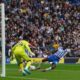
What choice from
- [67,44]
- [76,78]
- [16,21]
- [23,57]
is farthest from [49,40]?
[76,78]

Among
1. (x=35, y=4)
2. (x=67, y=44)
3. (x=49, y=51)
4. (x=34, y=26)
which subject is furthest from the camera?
(x=35, y=4)

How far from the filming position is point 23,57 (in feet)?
76.2

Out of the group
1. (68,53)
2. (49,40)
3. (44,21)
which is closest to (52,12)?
(44,21)

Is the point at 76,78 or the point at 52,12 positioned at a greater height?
the point at 52,12

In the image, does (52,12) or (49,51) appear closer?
(49,51)

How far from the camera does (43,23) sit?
39.4 meters

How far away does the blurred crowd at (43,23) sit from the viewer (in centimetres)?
3688

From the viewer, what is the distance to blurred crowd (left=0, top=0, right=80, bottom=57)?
3688cm

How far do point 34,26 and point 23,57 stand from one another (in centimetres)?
1592

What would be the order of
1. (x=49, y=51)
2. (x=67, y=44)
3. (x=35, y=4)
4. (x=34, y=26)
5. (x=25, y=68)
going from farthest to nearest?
(x=35, y=4) → (x=34, y=26) → (x=67, y=44) → (x=49, y=51) → (x=25, y=68)

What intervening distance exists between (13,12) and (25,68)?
1855cm

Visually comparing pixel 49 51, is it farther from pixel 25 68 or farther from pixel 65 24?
pixel 25 68

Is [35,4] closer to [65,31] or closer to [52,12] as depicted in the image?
[52,12]

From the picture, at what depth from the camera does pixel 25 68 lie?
2236cm
